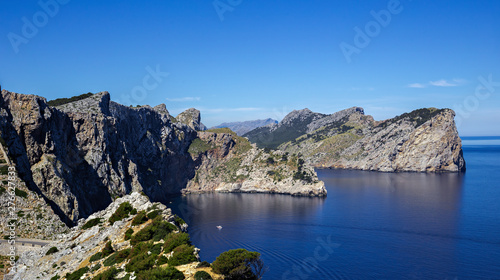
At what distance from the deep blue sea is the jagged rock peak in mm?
63314

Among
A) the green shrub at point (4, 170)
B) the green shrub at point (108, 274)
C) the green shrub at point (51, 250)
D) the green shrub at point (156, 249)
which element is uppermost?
the green shrub at point (4, 170)

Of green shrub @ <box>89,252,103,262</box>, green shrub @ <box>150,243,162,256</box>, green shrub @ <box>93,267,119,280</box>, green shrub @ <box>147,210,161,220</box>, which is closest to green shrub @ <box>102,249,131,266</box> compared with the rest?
green shrub @ <box>89,252,103,262</box>

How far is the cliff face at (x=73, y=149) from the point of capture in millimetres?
117625

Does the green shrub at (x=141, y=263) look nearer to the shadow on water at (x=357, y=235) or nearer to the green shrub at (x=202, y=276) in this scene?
the green shrub at (x=202, y=276)

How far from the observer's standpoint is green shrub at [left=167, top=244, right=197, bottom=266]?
44.3 m

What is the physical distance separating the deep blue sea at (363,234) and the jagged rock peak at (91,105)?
208 ft

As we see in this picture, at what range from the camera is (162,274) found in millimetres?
39594

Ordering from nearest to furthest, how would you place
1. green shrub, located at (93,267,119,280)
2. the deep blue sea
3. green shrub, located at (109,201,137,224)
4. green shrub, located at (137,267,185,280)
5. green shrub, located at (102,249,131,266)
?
green shrub, located at (137,267,185,280), green shrub, located at (93,267,119,280), green shrub, located at (102,249,131,266), green shrub, located at (109,201,137,224), the deep blue sea

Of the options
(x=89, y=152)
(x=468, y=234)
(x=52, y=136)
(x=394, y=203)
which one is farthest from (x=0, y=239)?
(x=394, y=203)

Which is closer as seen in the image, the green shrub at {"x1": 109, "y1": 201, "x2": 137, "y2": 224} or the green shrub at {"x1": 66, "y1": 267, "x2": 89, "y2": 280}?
the green shrub at {"x1": 66, "y1": 267, "x2": 89, "y2": 280}

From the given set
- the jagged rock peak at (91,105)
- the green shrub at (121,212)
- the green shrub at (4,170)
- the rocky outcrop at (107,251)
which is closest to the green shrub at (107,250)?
the rocky outcrop at (107,251)

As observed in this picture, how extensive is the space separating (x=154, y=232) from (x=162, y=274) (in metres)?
18.7

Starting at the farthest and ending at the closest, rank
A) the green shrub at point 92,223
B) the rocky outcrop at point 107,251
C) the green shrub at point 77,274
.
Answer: the green shrub at point 92,223 < the green shrub at point 77,274 < the rocky outcrop at point 107,251

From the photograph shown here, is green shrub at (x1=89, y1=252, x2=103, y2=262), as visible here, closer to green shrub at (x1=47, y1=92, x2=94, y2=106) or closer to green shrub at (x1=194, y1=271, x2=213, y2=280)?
green shrub at (x1=194, y1=271, x2=213, y2=280)
